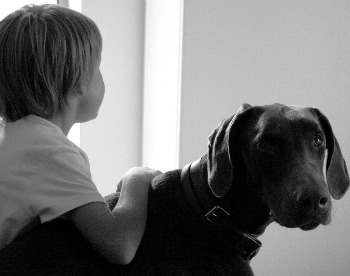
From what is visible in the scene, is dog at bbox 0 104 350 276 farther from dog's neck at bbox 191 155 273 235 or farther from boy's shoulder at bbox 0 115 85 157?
boy's shoulder at bbox 0 115 85 157

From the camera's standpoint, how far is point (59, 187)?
1468 mm

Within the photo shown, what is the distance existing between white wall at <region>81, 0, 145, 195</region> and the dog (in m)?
1.61

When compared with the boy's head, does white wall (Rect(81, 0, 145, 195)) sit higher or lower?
lower

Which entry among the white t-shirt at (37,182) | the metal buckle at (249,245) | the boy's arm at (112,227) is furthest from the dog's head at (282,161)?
the white t-shirt at (37,182)

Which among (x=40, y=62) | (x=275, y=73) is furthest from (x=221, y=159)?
(x=275, y=73)

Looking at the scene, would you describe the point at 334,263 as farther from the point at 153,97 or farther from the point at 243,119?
the point at 243,119

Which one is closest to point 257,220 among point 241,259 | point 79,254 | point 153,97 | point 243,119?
point 241,259

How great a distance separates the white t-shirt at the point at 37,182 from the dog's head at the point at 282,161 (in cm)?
32

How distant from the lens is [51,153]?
1.49m

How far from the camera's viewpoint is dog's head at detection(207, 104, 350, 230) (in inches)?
54.9

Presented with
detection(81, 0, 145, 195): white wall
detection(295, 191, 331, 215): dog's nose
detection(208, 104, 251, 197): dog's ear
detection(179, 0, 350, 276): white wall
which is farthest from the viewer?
detection(81, 0, 145, 195): white wall

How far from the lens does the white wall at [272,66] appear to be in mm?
2887

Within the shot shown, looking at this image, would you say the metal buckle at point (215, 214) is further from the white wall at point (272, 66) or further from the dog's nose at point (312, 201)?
the white wall at point (272, 66)

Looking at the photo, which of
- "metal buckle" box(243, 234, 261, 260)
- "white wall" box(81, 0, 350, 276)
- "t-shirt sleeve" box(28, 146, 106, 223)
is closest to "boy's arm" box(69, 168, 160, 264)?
"t-shirt sleeve" box(28, 146, 106, 223)
